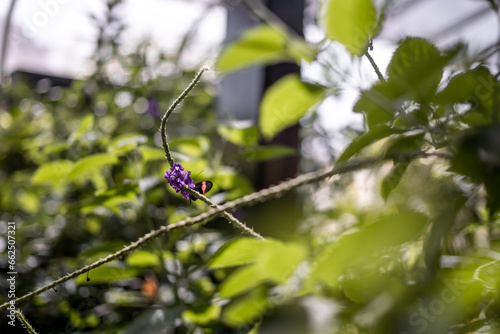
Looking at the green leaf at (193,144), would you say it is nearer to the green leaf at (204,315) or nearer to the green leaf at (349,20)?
the green leaf at (204,315)

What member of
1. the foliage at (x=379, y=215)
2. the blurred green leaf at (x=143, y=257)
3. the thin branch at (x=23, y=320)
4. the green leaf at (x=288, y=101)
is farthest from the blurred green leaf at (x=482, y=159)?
the blurred green leaf at (x=143, y=257)

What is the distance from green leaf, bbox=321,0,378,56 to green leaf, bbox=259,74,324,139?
49mm

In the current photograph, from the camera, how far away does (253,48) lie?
0.78ft

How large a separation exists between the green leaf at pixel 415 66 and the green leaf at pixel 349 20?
0.02m

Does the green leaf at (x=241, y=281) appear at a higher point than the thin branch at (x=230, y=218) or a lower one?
lower

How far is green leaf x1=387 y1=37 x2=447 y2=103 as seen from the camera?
0.24m

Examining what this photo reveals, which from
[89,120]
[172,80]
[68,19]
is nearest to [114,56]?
[172,80]

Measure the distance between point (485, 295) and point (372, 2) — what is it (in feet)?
0.60

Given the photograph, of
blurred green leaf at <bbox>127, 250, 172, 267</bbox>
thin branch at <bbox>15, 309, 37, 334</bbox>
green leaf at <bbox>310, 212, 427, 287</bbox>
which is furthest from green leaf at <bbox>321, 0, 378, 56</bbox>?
blurred green leaf at <bbox>127, 250, 172, 267</bbox>

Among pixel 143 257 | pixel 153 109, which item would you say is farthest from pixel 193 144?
pixel 153 109

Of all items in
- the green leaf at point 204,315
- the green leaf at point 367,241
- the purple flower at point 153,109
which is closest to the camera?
the green leaf at point 367,241

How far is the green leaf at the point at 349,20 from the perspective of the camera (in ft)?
0.78

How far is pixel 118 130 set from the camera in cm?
148

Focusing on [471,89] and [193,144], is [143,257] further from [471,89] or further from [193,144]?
[471,89]
